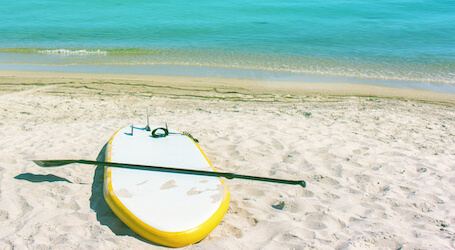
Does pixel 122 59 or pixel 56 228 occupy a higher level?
pixel 122 59

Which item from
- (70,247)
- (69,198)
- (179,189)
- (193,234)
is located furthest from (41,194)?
(193,234)

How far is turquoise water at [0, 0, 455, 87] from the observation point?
11.8m

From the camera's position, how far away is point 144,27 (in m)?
18.8

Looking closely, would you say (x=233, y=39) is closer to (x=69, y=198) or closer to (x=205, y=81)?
(x=205, y=81)

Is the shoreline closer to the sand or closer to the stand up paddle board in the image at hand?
the sand

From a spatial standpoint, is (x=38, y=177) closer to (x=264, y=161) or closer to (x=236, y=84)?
(x=264, y=161)

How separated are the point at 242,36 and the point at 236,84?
8512mm

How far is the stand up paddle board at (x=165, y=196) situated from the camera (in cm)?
253

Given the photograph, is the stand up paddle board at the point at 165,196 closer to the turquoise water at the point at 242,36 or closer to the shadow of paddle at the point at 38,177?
the shadow of paddle at the point at 38,177

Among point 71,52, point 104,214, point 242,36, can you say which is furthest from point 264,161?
point 242,36

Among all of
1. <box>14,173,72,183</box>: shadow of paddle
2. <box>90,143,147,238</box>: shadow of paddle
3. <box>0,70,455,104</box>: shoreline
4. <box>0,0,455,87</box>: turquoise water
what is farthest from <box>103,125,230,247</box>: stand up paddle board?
<box>0,0,455,87</box>: turquoise water

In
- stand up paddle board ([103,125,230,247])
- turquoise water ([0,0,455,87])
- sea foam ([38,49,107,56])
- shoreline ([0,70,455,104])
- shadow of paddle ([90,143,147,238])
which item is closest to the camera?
stand up paddle board ([103,125,230,247])

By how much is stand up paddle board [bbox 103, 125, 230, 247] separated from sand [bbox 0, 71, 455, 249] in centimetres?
13

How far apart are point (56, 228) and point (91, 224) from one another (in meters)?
0.25
